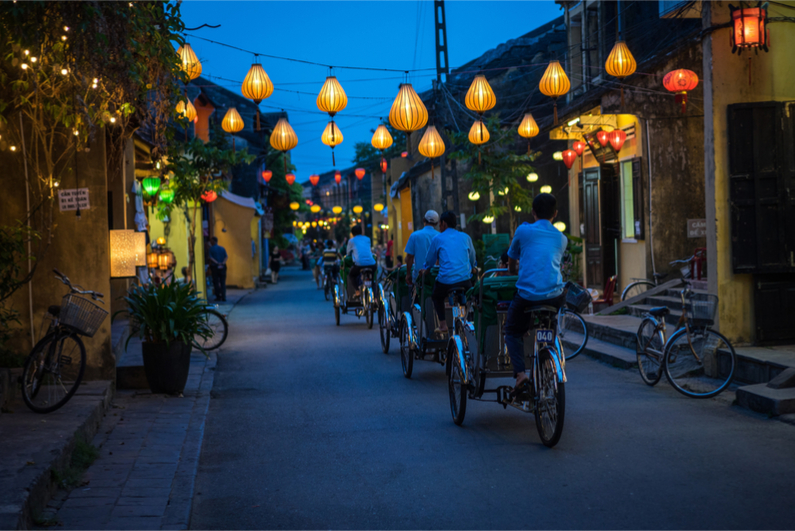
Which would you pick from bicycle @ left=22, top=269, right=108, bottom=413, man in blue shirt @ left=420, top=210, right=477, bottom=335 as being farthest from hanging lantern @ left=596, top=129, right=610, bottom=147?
bicycle @ left=22, top=269, right=108, bottom=413

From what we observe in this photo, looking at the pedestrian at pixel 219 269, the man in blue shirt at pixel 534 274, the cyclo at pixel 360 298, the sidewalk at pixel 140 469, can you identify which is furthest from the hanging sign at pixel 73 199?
the pedestrian at pixel 219 269

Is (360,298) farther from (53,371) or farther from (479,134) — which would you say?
(53,371)

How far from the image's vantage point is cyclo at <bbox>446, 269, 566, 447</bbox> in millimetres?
5996

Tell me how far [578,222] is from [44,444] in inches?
587

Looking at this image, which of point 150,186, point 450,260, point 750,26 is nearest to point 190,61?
point 150,186

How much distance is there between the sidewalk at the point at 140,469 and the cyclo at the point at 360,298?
6.32 m

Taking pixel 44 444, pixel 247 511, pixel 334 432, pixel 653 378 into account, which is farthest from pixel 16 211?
pixel 653 378

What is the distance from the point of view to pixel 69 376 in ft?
24.7

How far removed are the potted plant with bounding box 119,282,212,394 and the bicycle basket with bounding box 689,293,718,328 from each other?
5512 millimetres

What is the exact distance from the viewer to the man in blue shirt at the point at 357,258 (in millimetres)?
14961

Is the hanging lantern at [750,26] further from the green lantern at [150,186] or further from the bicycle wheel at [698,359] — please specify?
the green lantern at [150,186]

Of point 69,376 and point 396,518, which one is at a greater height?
point 69,376

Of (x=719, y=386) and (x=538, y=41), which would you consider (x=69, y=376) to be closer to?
(x=719, y=386)

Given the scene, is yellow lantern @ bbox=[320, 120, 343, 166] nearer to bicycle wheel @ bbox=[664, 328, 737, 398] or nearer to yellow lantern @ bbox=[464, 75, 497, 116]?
yellow lantern @ bbox=[464, 75, 497, 116]
